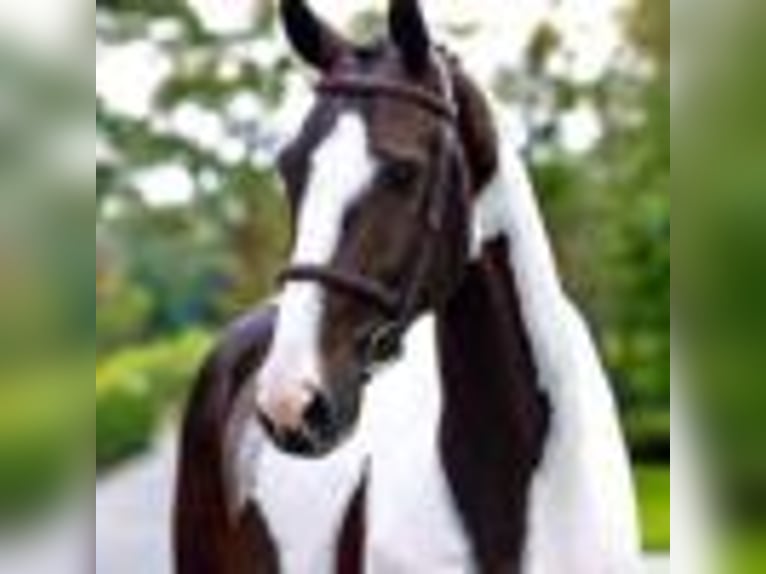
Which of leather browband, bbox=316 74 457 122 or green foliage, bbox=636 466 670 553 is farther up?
leather browband, bbox=316 74 457 122

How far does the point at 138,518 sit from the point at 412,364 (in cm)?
23

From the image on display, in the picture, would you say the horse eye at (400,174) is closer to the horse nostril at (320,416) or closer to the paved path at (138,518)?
the horse nostril at (320,416)

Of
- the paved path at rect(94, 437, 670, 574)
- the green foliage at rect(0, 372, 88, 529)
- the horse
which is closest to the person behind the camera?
the green foliage at rect(0, 372, 88, 529)

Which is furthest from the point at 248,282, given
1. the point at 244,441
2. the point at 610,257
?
the point at 610,257

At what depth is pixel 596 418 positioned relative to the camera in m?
1.27

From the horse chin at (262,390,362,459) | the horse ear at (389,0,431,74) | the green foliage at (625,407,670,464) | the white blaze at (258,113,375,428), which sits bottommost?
the green foliage at (625,407,670,464)

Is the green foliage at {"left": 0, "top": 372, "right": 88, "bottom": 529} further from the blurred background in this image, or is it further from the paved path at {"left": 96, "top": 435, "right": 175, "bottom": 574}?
the paved path at {"left": 96, "top": 435, "right": 175, "bottom": 574}

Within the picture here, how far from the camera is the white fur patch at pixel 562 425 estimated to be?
1.24 m

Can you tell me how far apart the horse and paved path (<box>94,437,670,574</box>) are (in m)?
0.05

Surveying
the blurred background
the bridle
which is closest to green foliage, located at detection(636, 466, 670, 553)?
the blurred background

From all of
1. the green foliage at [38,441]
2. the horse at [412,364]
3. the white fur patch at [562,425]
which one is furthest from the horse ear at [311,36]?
the green foliage at [38,441]

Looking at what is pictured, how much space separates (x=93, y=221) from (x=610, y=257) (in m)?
0.36

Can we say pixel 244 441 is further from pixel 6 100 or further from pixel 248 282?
pixel 6 100

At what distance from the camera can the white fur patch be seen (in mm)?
1243
